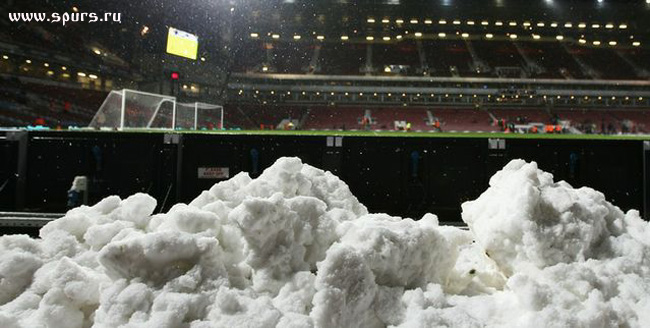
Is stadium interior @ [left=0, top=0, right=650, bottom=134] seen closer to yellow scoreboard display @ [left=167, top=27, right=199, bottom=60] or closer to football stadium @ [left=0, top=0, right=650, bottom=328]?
yellow scoreboard display @ [left=167, top=27, right=199, bottom=60]

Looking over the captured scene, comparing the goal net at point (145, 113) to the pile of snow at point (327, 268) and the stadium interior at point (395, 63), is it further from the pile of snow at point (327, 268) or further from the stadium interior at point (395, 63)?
the stadium interior at point (395, 63)

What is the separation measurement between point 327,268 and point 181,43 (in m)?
15.8

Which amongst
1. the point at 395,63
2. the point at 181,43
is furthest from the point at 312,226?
the point at 395,63

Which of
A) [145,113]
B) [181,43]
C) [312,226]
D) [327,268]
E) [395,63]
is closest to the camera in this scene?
[327,268]

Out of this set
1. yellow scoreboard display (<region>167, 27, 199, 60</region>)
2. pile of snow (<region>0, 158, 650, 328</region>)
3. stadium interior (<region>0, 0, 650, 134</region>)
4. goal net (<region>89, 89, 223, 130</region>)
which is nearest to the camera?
pile of snow (<region>0, 158, 650, 328</region>)

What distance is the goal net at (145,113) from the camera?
8.87m

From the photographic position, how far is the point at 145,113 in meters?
9.52

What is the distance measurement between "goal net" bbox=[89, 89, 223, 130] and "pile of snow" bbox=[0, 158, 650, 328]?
762 cm

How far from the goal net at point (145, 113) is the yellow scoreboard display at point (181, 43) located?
464 cm

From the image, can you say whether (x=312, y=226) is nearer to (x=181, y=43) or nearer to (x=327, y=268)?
(x=327, y=268)

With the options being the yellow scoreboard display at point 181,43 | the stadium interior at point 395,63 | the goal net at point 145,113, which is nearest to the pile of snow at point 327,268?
the goal net at point 145,113

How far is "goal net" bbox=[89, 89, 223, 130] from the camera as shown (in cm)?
887

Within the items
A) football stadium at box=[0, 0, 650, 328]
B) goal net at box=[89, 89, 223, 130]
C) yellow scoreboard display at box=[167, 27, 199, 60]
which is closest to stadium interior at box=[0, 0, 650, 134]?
yellow scoreboard display at box=[167, 27, 199, 60]

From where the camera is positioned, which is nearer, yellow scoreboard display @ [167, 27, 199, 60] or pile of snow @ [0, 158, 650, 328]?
pile of snow @ [0, 158, 650, 328]
